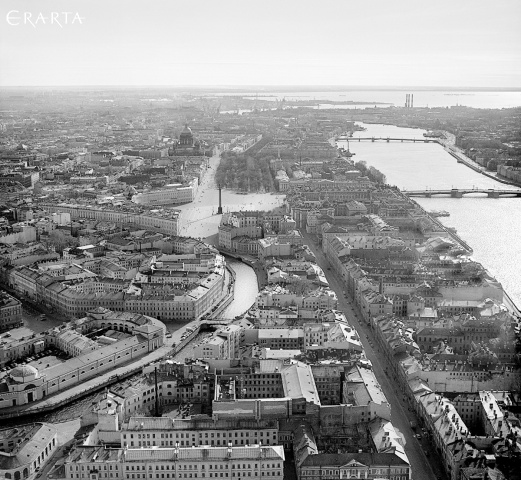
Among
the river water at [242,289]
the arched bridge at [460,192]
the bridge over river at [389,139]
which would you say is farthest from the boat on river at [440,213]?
the bridge over river at [389,139]

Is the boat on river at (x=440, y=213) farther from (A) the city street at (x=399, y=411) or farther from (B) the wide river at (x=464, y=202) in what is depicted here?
(A) the city street at (x=399, y=411)

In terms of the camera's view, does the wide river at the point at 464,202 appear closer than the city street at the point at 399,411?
No

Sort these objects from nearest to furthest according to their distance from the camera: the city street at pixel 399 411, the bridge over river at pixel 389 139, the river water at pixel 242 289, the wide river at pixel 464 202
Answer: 1. the city street at pixel 399 411
2. the river water at pixel 242 289
3. the wide river at pixel 464 202
4. the bridge over river at pixel 389 139

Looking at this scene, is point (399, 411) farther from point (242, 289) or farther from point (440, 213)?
point (440, 213)

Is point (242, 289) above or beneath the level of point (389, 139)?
above

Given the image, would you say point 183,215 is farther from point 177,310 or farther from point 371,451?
point 371,451

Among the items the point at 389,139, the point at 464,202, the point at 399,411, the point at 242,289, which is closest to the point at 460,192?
the point at 464,202
